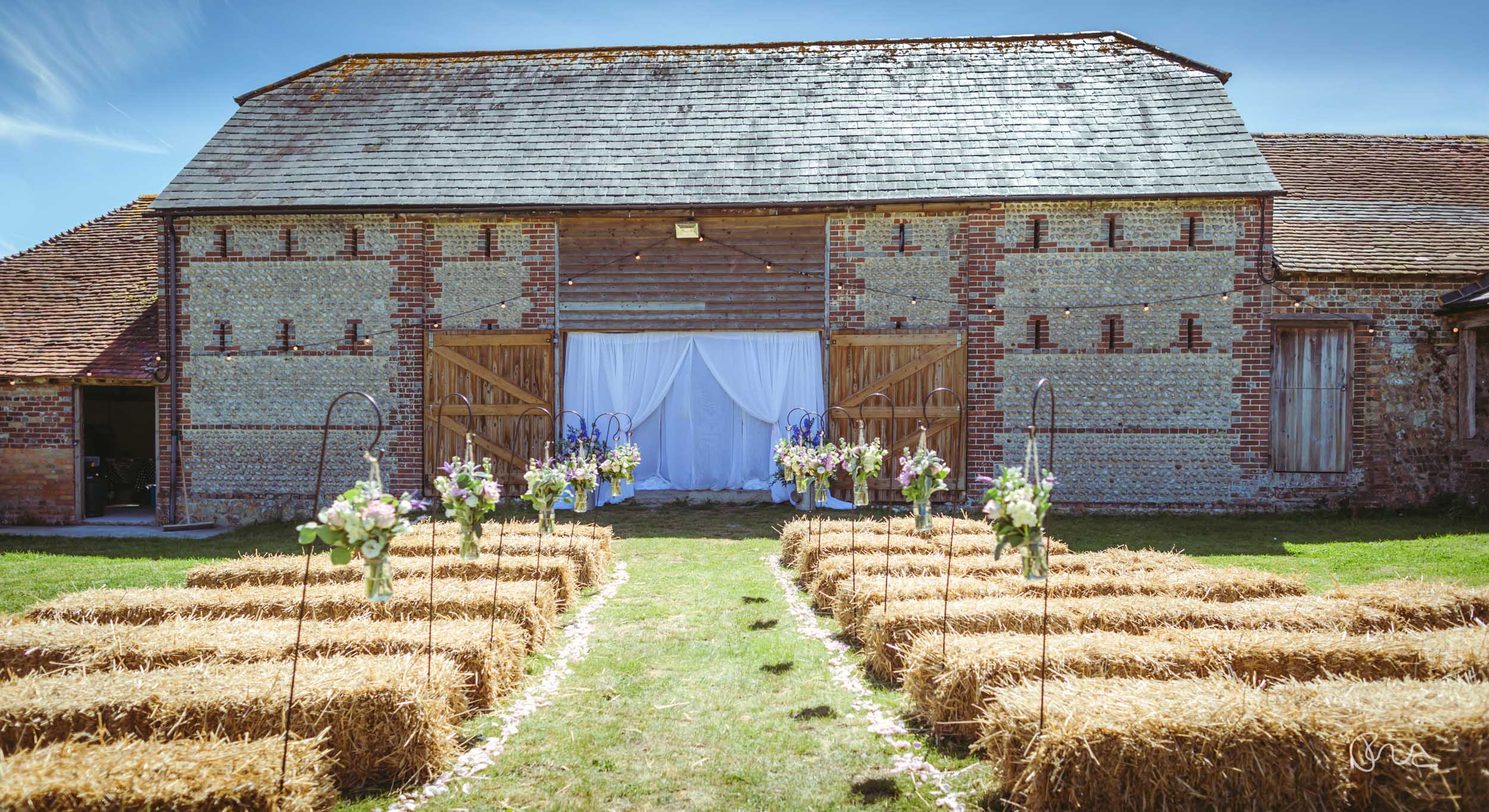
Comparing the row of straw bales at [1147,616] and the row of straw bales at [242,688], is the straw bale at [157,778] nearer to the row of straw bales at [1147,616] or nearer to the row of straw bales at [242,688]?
the row of straw bales at [242,688]

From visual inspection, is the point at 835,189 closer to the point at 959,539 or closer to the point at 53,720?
the point at 959,539

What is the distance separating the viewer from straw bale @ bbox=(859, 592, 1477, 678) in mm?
5141

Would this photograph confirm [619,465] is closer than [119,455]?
Yes

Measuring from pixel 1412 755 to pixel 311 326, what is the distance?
13.9 m

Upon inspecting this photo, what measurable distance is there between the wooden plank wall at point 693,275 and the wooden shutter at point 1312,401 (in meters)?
6.98

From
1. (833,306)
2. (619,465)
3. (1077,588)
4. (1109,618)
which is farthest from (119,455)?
(1109,618)

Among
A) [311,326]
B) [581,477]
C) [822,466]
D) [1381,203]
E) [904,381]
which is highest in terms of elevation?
[1381,203]

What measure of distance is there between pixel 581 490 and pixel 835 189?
682 cm

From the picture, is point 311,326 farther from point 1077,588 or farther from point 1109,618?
point 1109,618

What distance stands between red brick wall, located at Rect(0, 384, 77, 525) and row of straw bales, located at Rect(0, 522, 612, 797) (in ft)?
29.7

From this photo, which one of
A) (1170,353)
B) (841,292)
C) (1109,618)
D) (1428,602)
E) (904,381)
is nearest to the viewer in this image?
(1109,618)

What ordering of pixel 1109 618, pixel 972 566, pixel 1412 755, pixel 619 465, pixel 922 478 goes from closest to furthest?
1. pixel 1412 755
2. pixel 1109 618
3. pixel 922 478
4. pixel 972 566
5. pixel 619 465

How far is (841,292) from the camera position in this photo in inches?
517

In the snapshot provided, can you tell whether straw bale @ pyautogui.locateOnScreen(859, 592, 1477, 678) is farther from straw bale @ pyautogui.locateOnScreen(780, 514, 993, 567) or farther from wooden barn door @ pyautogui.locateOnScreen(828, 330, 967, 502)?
wooden barn door @ pyautogui.locateOnScreen(828, 330, 967, 502)
